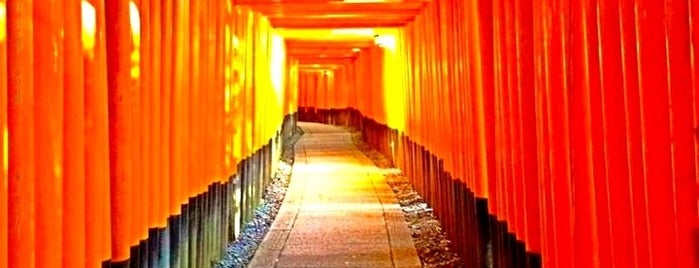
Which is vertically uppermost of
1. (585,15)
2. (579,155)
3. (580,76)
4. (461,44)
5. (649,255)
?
(461,44)

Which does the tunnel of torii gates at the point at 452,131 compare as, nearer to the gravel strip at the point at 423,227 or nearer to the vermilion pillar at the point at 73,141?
the vermilion pillar at the point at 73,141

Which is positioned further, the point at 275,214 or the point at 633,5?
the point at 275,214

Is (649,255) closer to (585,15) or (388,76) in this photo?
(585,15)

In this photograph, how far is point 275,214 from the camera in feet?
37.5

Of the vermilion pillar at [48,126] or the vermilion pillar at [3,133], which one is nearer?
the vermilion pillar at [3,133]

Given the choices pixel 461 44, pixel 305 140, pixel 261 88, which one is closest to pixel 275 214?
pixel 261 88

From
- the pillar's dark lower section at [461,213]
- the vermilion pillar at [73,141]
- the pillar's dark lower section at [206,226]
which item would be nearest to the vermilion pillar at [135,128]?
the pillar's dark lower section at [206,226]

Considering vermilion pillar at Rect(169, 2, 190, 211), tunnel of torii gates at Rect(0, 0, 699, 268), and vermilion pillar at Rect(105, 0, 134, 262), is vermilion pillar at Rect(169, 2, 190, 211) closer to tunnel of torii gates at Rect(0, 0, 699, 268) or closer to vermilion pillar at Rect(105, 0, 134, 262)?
tunnel of torii gates at Rect(0, 0, 699, 268)

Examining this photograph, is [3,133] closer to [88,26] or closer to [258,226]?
Result: [88,26]

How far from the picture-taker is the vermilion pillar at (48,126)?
2982 mm

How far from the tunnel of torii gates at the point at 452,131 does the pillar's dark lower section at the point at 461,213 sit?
35 mm

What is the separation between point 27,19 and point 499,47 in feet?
10.5

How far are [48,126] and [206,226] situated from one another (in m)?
4.50

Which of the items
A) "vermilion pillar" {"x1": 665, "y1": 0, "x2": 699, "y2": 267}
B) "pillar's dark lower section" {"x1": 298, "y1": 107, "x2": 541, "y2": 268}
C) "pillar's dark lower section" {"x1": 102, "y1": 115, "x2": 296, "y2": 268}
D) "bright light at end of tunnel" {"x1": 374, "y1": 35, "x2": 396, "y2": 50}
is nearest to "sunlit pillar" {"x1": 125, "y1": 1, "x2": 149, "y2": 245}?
"pillar's dark lower section" {"x1": 102, "y1": 115, "x2": 296, "y2": 268}
